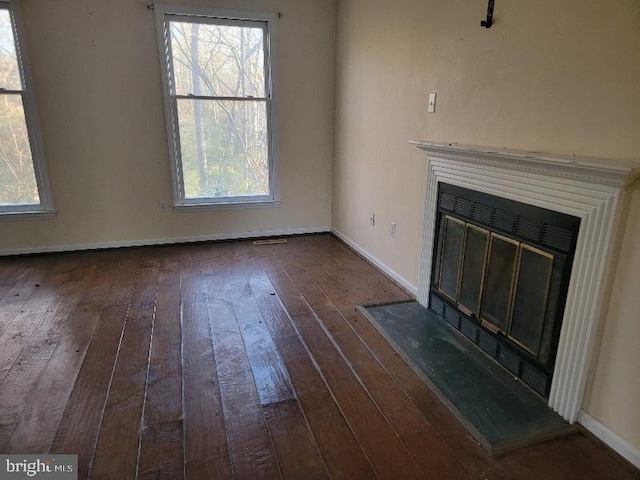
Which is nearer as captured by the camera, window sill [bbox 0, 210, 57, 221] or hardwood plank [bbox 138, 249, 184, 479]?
hardwood plank [bbox 138, 249, 184, 479]

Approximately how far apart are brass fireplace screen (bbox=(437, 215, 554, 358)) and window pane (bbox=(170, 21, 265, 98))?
2.49 metres

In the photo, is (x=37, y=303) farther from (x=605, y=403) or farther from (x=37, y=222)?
(x=605, y=403)

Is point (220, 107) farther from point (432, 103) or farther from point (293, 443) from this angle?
point (293, 443)

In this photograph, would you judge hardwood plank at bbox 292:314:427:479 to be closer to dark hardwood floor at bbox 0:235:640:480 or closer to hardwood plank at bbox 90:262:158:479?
dark hardwood floor at bbox 0:235:640:480

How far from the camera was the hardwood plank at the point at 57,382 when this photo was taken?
5.34ft

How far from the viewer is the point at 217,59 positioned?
3.83 metres

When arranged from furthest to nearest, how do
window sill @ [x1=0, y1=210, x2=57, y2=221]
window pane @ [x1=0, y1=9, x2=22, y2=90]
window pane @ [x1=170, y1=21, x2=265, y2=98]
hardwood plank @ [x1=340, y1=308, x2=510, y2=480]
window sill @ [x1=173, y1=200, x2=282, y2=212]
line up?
window sill @ [x1=173, y1=200, x2=282, y2=212] < window pane @ [x1=170, y1=21, x2=265, y2=98] < window sill @ [x1=0, y1=210, x2=57, y2=221] < window pane @ [x1=0, y1=9, x2=22, y2=90] < hardwood plank @ [x1=340, y1=308, x2=510, y2=480]

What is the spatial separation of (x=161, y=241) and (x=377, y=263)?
6.99 ft

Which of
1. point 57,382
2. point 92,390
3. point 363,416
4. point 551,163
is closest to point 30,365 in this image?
point 57,382

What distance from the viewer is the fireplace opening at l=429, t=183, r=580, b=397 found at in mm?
1796

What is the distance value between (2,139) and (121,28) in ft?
4.51

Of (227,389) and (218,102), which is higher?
(218,102)

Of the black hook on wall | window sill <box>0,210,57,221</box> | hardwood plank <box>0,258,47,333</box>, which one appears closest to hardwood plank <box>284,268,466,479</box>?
the black hook on wall

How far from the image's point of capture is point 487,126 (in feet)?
7.16
